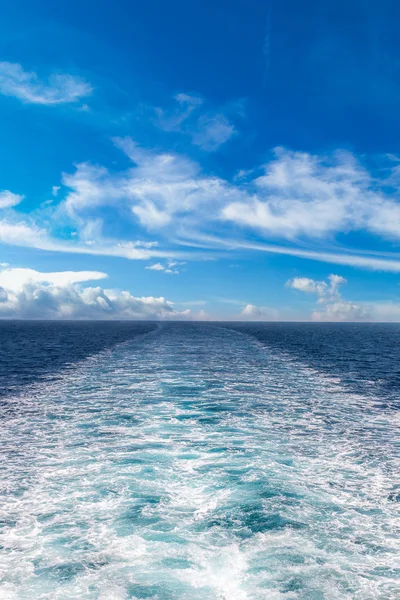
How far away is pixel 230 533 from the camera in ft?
39.1

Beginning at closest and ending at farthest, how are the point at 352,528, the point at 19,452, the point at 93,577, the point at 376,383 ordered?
the point at 93,577 < the point at 352,528 < the point at 19,452 < the point at 376,383

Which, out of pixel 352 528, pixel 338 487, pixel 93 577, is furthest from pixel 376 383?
pixel 93 577

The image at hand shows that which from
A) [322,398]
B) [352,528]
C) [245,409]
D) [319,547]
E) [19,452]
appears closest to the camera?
[319,547]

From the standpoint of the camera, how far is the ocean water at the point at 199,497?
9.90 m

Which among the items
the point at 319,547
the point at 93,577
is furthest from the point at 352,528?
the point at 93,577

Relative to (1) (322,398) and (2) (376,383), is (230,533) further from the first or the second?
(2) (376,383)

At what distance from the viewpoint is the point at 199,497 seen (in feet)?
47.4

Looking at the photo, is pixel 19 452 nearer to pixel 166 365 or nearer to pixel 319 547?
pixel 319 547

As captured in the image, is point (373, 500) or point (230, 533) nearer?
point (230, 533)

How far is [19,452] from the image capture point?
19.3 m

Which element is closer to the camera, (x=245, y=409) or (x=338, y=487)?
(x=338, y=487)

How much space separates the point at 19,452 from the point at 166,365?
30.9 meters

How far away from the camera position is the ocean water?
990cm

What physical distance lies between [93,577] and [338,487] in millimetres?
9856
